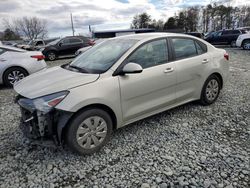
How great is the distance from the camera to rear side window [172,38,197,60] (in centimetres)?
361

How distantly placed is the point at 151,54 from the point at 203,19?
183 feet

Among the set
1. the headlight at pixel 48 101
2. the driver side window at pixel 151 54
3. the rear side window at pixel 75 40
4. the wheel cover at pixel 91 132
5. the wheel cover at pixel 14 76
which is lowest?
the wheel cover at pixel 91 132

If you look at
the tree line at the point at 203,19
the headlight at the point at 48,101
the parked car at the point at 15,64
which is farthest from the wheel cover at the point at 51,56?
the tree line at the point at 203,19

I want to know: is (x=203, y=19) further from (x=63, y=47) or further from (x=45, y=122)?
(x=45, y=122)

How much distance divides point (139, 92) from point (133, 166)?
1.05 m

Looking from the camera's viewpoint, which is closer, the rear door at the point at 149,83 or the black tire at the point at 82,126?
the black tire at the point at 82,126

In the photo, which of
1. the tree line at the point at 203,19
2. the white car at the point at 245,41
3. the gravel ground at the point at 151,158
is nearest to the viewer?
the gravel ground at the point at 151,158

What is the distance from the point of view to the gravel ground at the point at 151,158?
2.35m

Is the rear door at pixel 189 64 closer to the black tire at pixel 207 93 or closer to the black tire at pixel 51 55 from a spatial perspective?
the black tire at pixel 207 93

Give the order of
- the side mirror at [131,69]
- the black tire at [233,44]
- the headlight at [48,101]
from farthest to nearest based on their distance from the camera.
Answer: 1. the black tire at [233,44]
2. the side mirror at [131,69]
3. the headlight at [48,101]

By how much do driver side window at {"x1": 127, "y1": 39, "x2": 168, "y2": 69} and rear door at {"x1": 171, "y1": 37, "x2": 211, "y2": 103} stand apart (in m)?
0.23

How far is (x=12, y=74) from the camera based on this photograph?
6.27 m

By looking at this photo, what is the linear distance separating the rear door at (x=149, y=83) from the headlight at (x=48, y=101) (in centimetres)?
81

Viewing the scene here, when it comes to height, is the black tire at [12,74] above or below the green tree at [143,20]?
below
